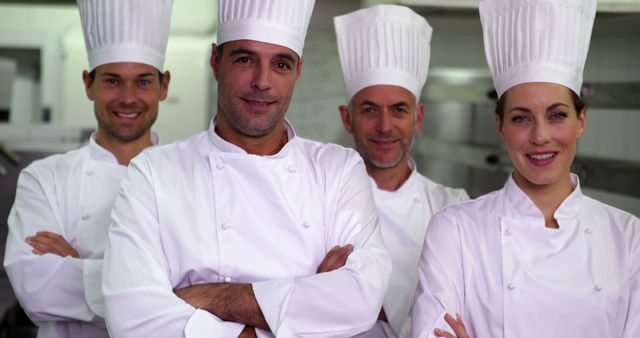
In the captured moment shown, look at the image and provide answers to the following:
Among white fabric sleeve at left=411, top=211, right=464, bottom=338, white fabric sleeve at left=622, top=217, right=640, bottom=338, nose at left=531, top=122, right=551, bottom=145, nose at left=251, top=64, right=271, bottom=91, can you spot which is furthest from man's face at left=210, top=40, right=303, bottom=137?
white fabric sleeve at left=622, top=217, right=640, bottom=338

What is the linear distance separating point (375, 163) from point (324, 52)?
8.73 feet

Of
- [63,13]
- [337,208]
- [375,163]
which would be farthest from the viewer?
[63,13]

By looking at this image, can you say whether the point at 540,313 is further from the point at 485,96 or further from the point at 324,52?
the point at 324,52

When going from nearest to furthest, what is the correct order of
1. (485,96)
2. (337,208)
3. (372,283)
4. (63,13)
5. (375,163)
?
1. (372,283)
2. (337,208)
3. (375,163)
4. (485,96)
5. (63,13)

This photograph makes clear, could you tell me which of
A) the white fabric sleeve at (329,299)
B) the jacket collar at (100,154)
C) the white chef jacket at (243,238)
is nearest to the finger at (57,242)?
the jacket collar at (100,154)

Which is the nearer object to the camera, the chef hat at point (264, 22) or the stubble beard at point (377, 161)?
the chef hat at point (264, 22)

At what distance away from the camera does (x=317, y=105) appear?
533 centimetres

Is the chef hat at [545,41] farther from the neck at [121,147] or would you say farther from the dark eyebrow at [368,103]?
the neck at [121,147]

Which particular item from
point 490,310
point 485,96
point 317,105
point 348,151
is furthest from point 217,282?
point 317,105

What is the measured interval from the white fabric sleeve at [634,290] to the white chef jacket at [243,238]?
59 centimetres

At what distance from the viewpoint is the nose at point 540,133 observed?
212 centimetres

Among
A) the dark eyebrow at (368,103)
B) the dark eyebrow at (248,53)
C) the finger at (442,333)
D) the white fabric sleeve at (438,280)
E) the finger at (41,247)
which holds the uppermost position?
the dark eyebrow at (248,53)

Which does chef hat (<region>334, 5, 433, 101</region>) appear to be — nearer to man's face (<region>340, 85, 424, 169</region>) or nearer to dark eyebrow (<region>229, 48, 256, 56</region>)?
man's face (<region>340, 85, 424, 169</region>)

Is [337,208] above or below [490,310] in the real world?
above
